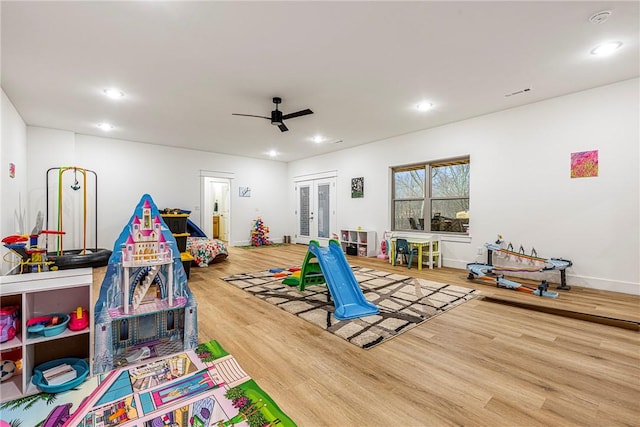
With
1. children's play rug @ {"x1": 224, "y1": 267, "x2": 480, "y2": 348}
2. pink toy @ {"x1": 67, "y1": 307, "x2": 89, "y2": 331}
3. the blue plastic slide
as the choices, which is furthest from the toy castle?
the blue plastic slide

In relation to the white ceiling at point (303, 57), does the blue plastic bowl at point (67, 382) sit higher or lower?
lower

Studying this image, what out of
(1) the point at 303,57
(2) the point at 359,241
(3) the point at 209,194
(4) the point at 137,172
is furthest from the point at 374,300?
(3) the point at 209,194

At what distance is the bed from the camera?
5617 millimetres

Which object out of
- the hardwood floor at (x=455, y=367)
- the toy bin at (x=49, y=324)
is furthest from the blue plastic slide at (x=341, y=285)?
the toy bin at (x=49, y=324)

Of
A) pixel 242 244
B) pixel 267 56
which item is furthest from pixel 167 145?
pixel 267 56

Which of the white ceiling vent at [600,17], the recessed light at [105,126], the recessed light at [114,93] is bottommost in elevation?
the white ceiling vent at [600,17]

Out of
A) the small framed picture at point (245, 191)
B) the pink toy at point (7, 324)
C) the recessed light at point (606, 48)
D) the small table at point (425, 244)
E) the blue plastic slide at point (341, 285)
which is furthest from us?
the small framed picture at point (245, 191)

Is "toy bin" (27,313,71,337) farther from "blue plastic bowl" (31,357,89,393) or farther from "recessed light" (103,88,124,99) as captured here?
"recessed light" (103,88,124,99)

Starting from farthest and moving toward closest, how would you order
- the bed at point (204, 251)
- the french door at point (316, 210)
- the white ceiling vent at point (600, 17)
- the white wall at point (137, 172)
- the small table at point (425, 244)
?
the french door at point (316, 210)
the white wall at point (137, 172)
the bed at point (204, 251)
the small table at point (425, 244)
the white ceiling vent at point (600, 17)

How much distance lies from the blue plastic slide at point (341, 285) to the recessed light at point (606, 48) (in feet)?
11.6

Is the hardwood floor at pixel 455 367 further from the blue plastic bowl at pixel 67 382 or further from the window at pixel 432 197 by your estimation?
the window at pixel 432 197

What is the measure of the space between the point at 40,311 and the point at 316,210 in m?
7.01

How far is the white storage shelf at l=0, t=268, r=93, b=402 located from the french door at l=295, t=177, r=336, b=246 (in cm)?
640

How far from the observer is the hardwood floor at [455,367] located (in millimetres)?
1600
